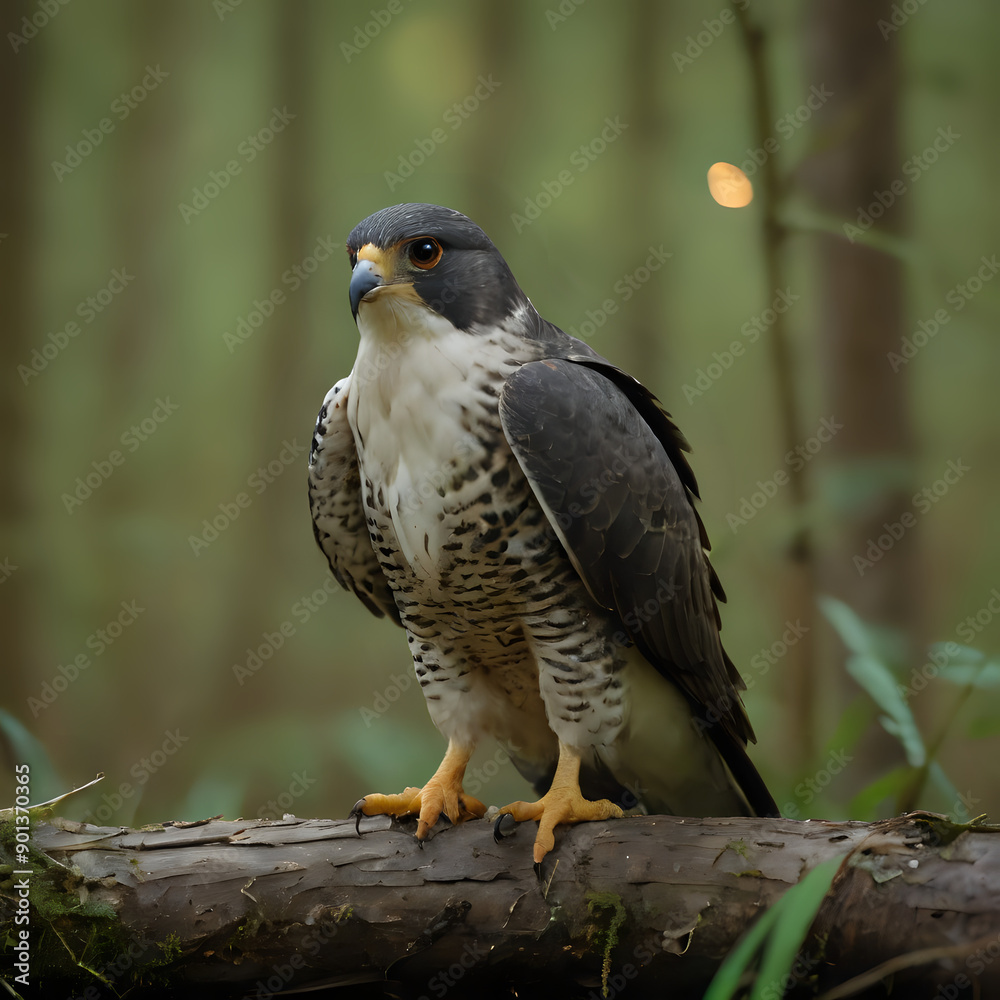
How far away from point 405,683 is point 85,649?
77.2 inches

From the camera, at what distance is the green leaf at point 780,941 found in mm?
1350

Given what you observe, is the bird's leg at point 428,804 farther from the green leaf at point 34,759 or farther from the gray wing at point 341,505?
the green leaf at point 34,759

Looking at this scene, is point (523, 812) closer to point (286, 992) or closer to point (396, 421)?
point (286, 992)

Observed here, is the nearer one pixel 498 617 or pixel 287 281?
pixel 498 617

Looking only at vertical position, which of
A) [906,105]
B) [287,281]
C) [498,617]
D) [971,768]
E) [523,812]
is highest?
[906,105]

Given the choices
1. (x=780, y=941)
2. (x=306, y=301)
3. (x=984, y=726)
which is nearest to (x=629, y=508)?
(x=780, y=941)

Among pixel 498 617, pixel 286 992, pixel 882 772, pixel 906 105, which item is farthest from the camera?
pixel 906 105

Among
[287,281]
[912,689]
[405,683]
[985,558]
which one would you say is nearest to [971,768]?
[985,558]

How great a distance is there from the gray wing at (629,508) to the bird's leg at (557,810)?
42 cm

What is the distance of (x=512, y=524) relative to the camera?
6.59 ft

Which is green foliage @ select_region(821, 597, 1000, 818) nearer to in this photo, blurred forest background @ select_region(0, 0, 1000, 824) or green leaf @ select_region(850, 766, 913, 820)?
green leaf @ select_region(850, 766, 913, 820)

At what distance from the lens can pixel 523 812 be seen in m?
2.05

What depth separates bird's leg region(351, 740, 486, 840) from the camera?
6.87 feet

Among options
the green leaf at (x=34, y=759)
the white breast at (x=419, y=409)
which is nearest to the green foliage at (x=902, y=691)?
the white breast at (x=419, y=409)
